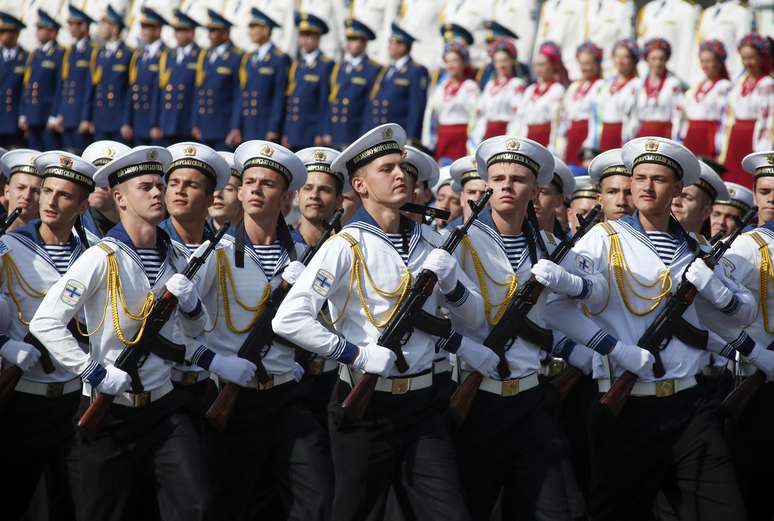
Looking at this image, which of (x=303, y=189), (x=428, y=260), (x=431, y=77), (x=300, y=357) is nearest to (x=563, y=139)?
(x=431, y=77)

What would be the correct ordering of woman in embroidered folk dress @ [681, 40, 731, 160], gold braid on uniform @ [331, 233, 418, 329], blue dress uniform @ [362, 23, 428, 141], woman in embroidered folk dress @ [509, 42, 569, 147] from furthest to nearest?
blue dress uniform @ [362, 23, 428, 141]
woman in embroidered folk dress @ [509, 42, 569, 147]
woman in embroidered folk dress @ [681, 40, 731, 160]
gold braid on uniform @ [331, 233, 418, 329]

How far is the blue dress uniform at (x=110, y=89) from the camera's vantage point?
70.3ft

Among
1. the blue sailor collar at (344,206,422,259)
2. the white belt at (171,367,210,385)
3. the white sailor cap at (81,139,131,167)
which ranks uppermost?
the blue sailor collar at (344,206,422,259)

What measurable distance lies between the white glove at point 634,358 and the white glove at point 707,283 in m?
0.45

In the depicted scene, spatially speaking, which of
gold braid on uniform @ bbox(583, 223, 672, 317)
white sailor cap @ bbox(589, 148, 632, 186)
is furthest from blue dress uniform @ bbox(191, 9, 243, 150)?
gold braid on uniform @ bbox(583, 223, 672, 317)

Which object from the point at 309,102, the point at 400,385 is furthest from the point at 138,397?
the point at 309,102

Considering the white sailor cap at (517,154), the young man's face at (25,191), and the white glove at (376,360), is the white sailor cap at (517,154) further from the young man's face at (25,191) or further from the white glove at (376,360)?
the young man's face at (25,191)

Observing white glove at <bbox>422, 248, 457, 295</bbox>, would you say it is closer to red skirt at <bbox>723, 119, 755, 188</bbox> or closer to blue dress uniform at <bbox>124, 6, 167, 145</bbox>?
red skirt at <bbox>723, 119, 755, 188</bbox>

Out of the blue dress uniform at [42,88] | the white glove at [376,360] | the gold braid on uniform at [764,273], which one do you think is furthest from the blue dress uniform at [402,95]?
the white glove at [376,360]

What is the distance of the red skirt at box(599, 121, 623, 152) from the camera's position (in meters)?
17.2

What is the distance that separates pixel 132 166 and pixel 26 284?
937 millimetres

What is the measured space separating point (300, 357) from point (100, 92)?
13.6 metres

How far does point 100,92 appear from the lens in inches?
845

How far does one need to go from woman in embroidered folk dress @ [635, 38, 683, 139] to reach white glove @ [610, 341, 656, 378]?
933 centimetres
